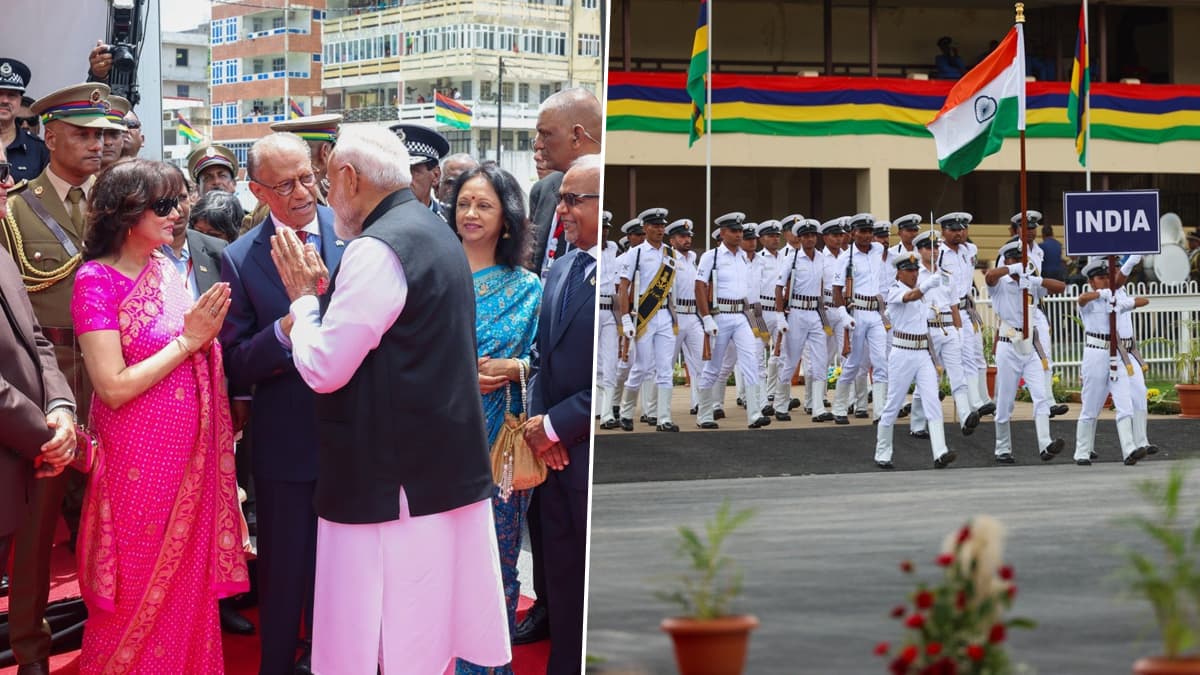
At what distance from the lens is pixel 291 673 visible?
256 centimetres

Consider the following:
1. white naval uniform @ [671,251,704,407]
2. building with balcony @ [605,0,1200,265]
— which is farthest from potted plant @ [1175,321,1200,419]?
white naval uniform @ [671,251,704,407]

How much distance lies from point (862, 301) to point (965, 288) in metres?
0.64

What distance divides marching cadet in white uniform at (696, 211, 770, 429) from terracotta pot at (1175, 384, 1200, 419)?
2.22 metres

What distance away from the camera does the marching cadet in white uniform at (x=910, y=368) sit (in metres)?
7.01

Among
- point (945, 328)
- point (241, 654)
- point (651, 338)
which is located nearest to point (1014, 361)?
point (945, 328)

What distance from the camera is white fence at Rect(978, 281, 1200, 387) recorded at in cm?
820

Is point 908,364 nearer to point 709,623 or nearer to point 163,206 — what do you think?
point 163,206

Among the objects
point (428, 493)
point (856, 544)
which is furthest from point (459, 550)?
point (856, 544)

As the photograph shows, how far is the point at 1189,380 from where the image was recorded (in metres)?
7.89

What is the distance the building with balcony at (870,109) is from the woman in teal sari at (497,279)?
17.2 ft

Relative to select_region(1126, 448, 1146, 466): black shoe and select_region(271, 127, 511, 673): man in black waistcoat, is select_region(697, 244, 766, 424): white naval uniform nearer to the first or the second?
select_region(1126, 448, 1146, 466): black shoe

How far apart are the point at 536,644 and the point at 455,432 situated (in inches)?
45.1

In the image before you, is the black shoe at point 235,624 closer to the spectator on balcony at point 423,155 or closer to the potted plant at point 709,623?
the spectator on balcony at point 423,155

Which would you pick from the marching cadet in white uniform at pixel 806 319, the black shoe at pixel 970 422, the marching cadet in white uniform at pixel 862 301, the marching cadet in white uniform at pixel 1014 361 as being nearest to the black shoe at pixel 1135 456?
the marching cadet in white uniform at pixel 1014 361
